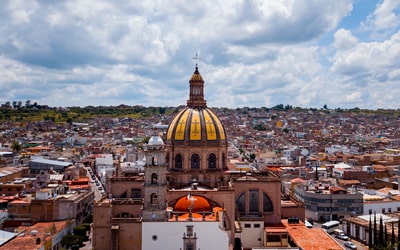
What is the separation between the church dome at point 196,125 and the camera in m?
37.8

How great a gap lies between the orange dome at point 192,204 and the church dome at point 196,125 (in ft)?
19.9

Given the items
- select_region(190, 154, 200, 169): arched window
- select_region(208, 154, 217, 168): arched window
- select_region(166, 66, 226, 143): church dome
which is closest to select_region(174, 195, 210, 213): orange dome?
select_region(190, 154, 200, 169): arched window

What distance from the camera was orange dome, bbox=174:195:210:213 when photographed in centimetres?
3250

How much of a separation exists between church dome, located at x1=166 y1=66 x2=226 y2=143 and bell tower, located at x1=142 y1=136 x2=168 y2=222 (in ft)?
21.9

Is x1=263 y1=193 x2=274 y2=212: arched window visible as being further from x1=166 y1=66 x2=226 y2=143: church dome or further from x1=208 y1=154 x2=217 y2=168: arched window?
x1=166 y1=66 x2=226 y2=143: church dome

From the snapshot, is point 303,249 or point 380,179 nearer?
point 303,249

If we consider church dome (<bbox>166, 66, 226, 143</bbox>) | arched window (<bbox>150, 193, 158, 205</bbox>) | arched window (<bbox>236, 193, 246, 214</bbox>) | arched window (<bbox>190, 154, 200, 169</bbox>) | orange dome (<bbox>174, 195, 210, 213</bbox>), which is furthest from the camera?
church dome (<bbox>166, 66, 226, 143</bbox>)

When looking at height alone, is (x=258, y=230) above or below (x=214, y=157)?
below

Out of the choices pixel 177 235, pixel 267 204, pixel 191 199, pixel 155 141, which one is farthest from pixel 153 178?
pixel 267 204

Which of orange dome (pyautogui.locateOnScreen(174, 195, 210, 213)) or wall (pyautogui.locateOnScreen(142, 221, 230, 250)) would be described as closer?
wall (pyautogui.locateOnScreen(142, 221, 230, 250))

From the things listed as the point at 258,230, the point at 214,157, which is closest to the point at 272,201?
the point at 258,230

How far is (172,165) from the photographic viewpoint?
125 ft

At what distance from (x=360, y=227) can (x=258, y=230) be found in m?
10.2

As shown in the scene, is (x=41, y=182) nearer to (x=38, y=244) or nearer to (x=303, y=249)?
Result: (x=38, y=244)
